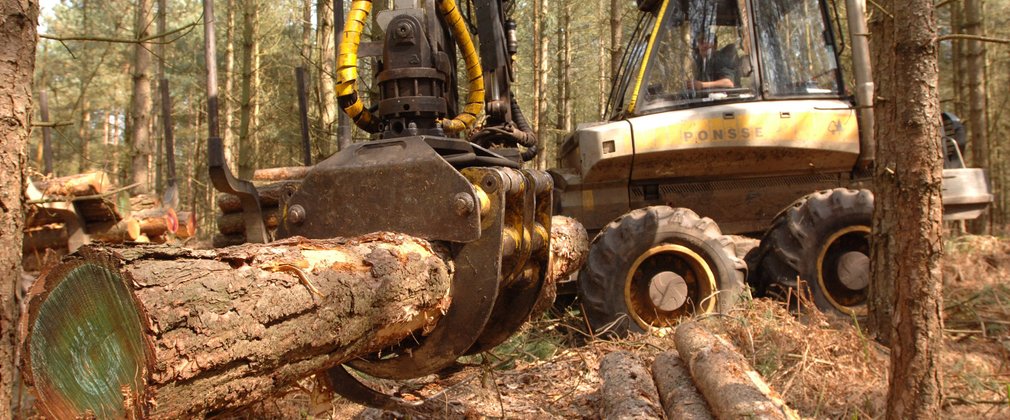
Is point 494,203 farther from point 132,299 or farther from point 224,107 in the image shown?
point 224,107

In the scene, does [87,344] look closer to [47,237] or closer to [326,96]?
[47,237]

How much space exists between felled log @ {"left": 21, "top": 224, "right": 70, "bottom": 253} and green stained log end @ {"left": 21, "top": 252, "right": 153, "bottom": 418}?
6.90m

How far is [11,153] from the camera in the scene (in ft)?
7.96

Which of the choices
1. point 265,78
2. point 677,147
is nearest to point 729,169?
point 677,147

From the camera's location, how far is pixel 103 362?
5.57 feet

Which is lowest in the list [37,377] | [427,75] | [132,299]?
[37,377]

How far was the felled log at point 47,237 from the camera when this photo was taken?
7629mm

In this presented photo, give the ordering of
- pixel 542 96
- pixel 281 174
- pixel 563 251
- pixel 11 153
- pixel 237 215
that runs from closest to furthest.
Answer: pixel 11 153 → pixel 563 251 → pixel 237 215 → pixel 281 174 → pixel 542 96

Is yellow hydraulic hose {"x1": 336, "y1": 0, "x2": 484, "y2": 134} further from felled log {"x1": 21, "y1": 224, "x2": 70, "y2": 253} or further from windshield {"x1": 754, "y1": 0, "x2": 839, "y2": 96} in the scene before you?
felled log {"x1": 21, "y1": 224, "x2": 70, "y2": 253}

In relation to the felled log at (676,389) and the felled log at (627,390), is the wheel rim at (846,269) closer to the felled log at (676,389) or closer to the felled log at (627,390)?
the felled log at (676,389)

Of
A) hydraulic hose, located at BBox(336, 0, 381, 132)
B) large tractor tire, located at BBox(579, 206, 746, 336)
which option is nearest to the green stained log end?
hydraulic hose, located at BBox(336, 0, 381, 132)

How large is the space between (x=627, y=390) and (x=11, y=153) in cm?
299

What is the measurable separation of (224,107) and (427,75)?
1942 centimetres

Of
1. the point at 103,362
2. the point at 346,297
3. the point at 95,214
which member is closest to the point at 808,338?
the point at 346,297
